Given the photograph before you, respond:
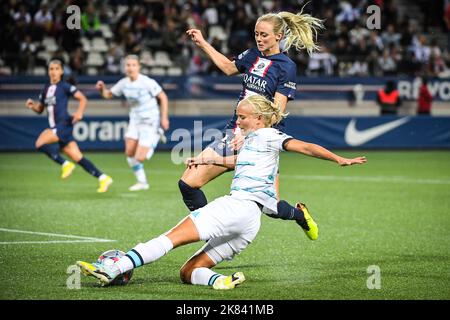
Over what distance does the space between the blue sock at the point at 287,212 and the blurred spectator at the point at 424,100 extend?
60.0 ft

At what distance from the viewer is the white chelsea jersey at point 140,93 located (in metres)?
16.2

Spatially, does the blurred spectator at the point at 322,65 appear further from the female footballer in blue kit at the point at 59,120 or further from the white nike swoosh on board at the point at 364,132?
the female footballer in blue kit at the point at 59,120

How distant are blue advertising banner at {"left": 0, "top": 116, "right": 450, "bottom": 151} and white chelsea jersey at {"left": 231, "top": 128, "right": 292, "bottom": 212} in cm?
1575

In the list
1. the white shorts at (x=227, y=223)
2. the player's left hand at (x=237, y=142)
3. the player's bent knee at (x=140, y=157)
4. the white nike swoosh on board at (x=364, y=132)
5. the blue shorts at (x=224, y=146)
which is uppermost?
the player's left hand at (x=237, y=142)

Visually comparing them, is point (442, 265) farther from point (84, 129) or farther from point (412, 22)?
point (412, 22)

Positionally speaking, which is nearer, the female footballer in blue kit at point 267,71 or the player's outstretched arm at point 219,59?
the female footballer in blue kit at point 267,71

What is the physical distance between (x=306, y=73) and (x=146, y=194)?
1276cm

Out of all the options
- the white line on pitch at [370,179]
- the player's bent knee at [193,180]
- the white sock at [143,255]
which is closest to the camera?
the white sock at [143,255]

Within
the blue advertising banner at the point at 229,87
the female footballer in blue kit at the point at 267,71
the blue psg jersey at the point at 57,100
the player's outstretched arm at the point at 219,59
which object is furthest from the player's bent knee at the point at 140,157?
the blue advertising banner at the point at 229,87

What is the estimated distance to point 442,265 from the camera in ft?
28.9

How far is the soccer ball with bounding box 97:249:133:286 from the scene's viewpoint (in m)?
7.27

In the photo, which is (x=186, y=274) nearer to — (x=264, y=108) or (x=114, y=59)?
(x=264, y=108)

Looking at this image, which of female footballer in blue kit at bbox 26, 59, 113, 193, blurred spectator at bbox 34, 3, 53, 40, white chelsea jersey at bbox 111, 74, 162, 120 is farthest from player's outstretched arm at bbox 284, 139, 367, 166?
blurred spectator at bbox 34, 3, 53, 40
